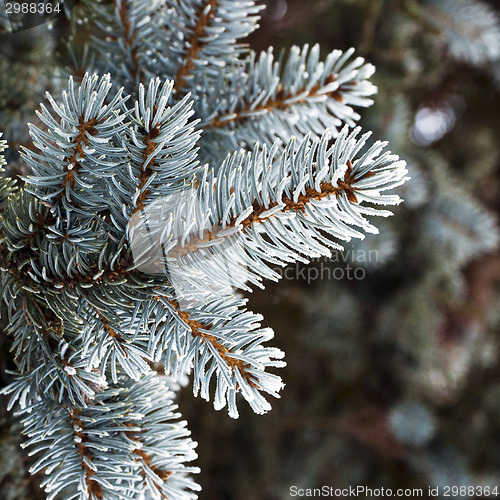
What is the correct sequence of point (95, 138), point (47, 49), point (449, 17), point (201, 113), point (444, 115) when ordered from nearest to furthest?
point (95, 138)
point (201, 113)
point (47, 49)
point (449, 17)
point (444, 115)

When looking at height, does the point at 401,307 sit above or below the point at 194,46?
below

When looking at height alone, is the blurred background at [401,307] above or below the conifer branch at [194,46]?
below

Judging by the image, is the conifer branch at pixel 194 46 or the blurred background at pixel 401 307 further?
the blurred background at pixel 401 307

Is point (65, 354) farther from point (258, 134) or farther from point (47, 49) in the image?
point (47, 49)

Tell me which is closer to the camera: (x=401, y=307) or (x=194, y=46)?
(x=194, y=46)

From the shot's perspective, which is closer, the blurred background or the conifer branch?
the conifer branch

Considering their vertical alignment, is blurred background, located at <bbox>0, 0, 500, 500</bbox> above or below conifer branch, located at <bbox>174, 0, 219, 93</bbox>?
below

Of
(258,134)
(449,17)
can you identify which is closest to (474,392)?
(449,17)

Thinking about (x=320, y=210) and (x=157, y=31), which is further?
(x=157, y=31)
